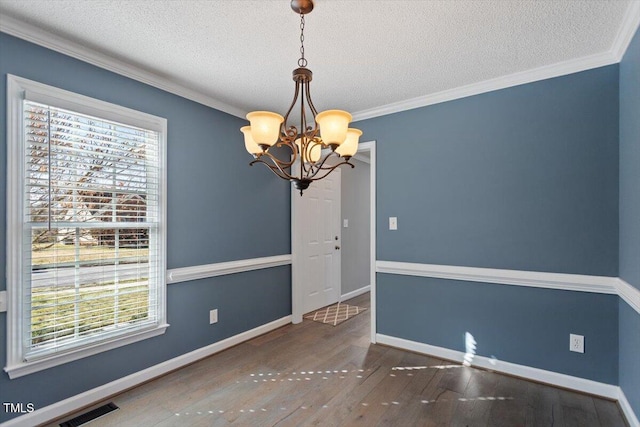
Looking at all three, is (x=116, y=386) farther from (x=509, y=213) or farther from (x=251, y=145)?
(x=509, y=213)

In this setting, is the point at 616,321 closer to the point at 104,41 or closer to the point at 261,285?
the point at 261,285

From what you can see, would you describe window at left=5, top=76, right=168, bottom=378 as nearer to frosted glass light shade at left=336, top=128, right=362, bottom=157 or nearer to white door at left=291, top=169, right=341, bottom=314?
frosted glass light shade at left=336, top=128, right=362, bottom=157

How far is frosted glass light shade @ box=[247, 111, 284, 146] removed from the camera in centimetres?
162

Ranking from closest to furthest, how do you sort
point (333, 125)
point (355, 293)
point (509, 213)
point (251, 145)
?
point (333, 125) < point (251, 145) < point (509, 213) < point (355, 293)

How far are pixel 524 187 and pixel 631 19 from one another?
1.17 m

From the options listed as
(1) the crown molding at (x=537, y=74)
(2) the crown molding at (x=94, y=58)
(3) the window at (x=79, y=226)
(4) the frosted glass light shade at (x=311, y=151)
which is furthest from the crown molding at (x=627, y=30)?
(3) the window at (x=79, y=226)

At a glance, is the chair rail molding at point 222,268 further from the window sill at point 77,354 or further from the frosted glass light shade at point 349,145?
the frosted glass light shade at point 349,145

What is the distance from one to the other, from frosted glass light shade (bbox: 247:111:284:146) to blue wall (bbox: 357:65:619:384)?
1.89 m

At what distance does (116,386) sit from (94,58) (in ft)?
7.48

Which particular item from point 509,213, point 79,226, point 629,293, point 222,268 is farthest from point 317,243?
point 629,293

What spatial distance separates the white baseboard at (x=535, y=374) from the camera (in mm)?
2229

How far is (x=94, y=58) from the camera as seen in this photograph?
2260mm

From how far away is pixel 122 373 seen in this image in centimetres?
241

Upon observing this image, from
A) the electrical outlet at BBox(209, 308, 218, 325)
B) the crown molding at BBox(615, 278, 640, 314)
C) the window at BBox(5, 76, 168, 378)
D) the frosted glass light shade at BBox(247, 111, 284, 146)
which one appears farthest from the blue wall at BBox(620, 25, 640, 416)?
the window at BBox(5, 76, 168, 378)
